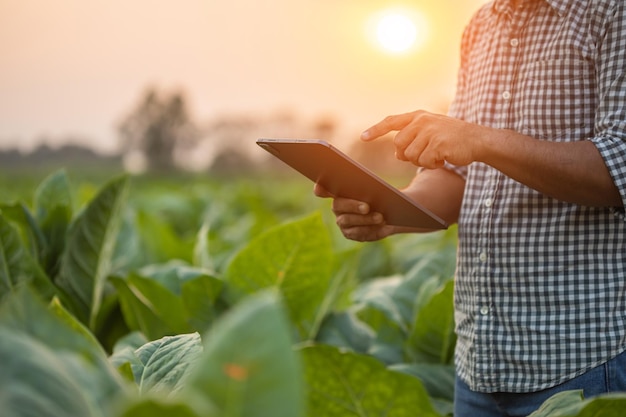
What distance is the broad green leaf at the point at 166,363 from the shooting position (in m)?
1.15

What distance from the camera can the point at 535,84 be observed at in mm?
2006

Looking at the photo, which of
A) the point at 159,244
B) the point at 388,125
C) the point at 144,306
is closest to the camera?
A: the point at 388,125

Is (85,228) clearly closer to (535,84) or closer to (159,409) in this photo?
(535,84)

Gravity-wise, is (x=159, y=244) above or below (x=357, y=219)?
below

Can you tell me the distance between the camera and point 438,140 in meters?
1.76

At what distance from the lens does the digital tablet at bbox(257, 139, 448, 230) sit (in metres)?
1.72

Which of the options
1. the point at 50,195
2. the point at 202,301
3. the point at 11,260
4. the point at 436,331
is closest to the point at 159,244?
the point at 50,195

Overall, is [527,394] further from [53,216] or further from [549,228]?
[53,216]

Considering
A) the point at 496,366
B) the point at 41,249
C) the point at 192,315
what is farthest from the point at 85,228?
the point at 496,366

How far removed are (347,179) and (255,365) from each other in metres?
1.14

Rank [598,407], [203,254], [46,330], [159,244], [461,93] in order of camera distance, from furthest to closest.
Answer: [159,244], [203,254], [461,93], [598,407], [46,330]

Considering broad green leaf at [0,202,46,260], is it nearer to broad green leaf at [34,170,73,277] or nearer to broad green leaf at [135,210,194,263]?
broad green leaf at [34,170,73,277]

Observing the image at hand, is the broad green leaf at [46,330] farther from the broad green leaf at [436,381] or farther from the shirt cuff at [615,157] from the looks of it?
the broad green leaf at [436,381]

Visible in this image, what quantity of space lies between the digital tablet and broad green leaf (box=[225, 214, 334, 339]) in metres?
0.47
